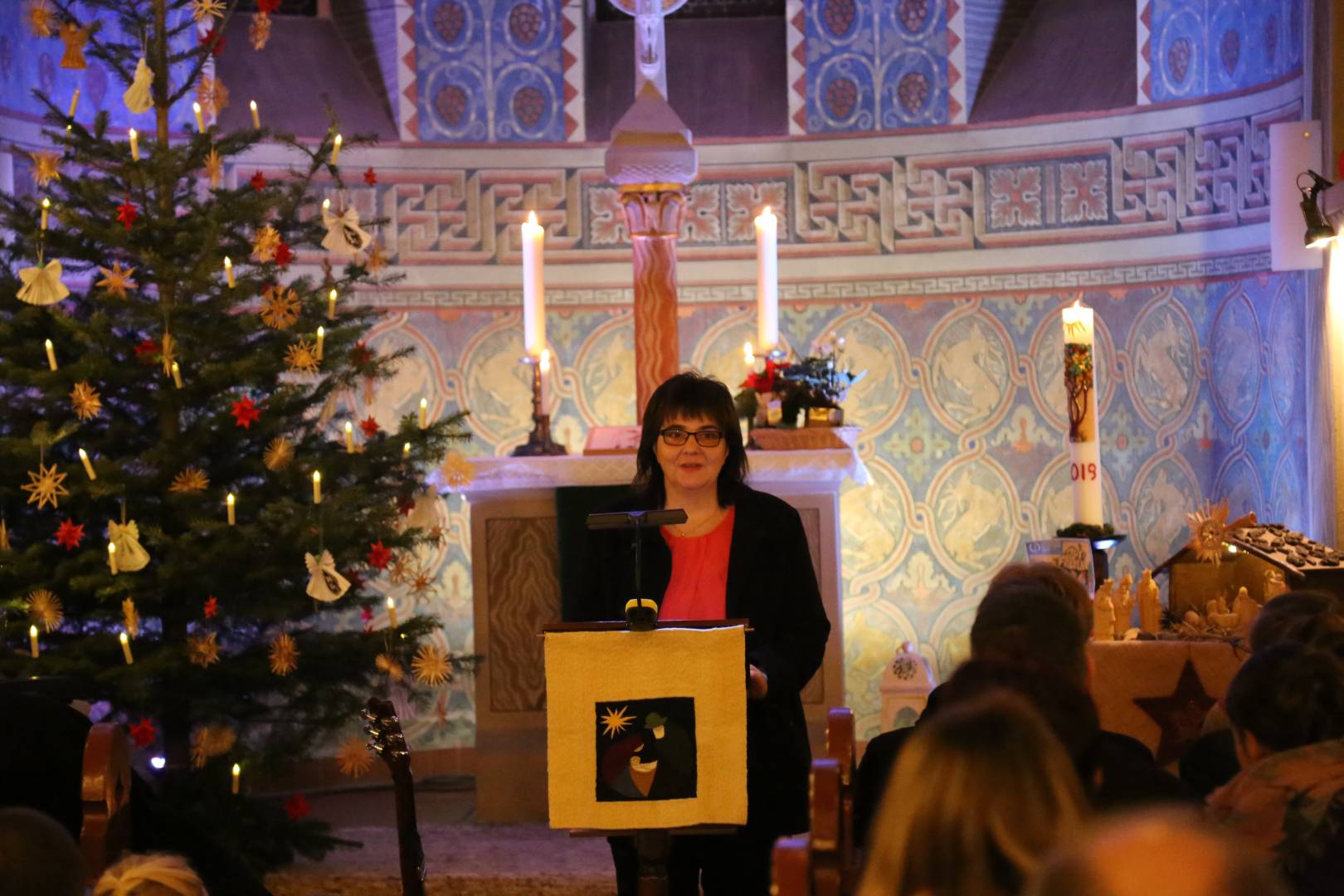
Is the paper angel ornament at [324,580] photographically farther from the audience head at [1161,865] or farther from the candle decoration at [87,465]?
the audience head at [1161,865]

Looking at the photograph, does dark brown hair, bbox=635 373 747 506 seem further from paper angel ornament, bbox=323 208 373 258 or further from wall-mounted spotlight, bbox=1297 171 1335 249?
wall-mounted spotlight, bbox=1297 171 1335 249

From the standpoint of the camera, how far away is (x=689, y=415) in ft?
11.2

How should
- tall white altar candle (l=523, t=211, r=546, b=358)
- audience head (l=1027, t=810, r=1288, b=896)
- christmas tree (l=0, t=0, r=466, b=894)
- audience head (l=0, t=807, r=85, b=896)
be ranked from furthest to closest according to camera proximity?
tall white altar candle (l=523, t=211, r=546, b=358), christmas tree (l=0, t=0, r=466, b=894), audience head (l=0, t=807, r=85, b=896), audience head (l=1027, t=810, r=1288, b=896)

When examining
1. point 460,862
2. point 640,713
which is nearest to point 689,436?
point 640,713

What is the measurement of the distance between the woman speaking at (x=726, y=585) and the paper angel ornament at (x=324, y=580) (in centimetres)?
167

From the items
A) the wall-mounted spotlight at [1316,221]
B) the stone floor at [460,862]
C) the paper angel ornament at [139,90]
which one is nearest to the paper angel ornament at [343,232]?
the paper angel ornament at [139,90]

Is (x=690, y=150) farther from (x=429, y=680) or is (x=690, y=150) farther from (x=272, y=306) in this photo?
(x=429, y=680)

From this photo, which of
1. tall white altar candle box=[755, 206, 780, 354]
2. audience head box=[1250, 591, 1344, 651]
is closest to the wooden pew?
audience head box=[1250, 591, 1344, 651]

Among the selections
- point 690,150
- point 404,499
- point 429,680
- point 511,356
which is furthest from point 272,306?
point 511,356

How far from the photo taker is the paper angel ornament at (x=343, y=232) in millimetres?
5262

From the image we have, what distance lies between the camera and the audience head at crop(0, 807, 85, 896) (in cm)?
172

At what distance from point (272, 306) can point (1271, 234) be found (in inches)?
152

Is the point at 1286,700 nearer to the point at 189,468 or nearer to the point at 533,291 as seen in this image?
the point at 189,468

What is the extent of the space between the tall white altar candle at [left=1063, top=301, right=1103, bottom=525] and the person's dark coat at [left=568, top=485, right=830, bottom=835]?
167 cm
